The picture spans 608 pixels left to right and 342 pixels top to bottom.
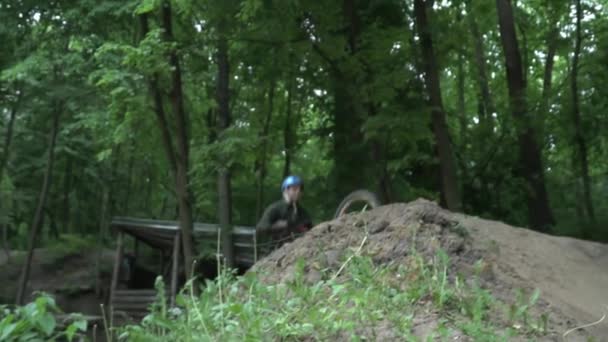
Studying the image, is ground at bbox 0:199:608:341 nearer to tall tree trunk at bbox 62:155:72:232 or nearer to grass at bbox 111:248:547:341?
grass at bbox 111:248:547:341

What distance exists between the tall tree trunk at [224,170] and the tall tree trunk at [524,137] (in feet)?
18.0

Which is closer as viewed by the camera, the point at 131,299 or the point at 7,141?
the point at 131,299

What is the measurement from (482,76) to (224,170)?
1208 centimetres

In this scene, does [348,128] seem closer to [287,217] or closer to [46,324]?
[287,217]

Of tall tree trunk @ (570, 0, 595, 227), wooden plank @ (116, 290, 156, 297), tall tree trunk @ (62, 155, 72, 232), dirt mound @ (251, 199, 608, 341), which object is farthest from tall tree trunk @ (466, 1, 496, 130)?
tall tree trunk @ (62, 155, 72, 232)

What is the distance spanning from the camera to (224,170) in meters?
14.8

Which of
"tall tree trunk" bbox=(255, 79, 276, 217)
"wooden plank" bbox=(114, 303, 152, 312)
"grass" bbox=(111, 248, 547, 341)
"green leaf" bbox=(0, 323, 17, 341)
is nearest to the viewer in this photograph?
"green leaf" bbox=(0, 323, 17, 341)

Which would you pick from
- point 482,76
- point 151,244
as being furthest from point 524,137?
point 151,244

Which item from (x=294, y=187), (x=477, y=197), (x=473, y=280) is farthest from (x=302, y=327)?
(x=477, y=197)

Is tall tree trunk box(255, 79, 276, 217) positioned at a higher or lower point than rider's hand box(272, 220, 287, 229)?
higher

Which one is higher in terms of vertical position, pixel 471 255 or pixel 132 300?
pixel 471 255

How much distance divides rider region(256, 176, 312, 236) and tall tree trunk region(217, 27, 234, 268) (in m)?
3.82

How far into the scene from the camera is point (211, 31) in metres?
15.1

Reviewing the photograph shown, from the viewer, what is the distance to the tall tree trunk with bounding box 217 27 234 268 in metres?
15.3
